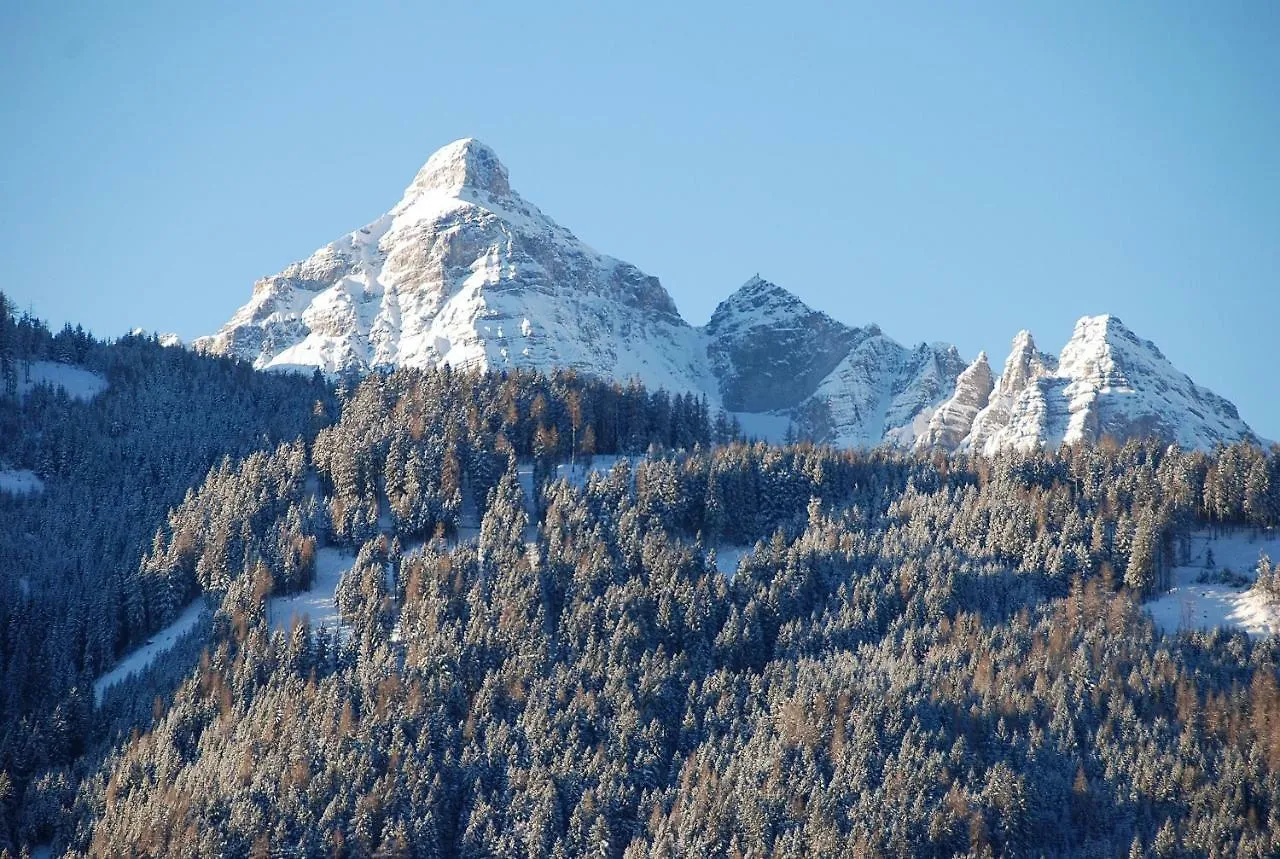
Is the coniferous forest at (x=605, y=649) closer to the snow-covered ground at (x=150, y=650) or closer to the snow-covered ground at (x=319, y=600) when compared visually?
the snow-covered ground at (x=150, y=650)

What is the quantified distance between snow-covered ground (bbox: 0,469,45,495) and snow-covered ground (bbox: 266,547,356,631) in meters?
38.9

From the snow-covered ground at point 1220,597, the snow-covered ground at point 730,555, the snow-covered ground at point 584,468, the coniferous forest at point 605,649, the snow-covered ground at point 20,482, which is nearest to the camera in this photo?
the coniferous forest at point 605,649

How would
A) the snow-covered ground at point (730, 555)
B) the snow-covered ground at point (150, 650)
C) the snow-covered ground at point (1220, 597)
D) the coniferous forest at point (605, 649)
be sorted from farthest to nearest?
the snow-covered ground at point (730, 555) → the snow-covered ground at point (150, 650) → the snow-covered ground at point (1220, 597) → the coniferous forest at point (605, 649)

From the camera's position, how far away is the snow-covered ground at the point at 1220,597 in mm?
144875

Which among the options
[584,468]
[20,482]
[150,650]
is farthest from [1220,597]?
[20,482]

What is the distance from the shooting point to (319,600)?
15275 cm

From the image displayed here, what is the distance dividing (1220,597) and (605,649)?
58.2m

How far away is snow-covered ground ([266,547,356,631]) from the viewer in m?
148

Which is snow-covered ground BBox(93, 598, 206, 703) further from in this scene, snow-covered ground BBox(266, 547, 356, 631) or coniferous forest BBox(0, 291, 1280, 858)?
snow-covered ground BBox(266, 547, 356, 631)

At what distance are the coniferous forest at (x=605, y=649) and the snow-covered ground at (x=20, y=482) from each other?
1.69m

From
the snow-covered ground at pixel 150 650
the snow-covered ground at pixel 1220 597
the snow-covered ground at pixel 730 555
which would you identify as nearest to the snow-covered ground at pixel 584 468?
the snow-covered ground at pixel 730 555

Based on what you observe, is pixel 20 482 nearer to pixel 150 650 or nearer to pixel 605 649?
pixel 150 650

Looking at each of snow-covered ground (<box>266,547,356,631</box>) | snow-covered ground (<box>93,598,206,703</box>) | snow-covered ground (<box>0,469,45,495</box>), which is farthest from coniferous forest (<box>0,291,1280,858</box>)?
snow-covered ground (<box>0,469,45,495</box>)

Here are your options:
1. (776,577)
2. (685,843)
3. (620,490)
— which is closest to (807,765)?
(685,843)
